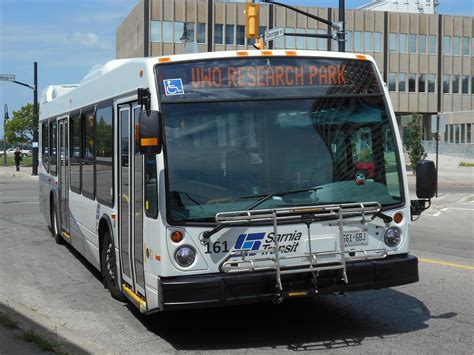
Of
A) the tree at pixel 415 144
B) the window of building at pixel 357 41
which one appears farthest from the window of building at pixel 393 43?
the tree at pixel 415 144

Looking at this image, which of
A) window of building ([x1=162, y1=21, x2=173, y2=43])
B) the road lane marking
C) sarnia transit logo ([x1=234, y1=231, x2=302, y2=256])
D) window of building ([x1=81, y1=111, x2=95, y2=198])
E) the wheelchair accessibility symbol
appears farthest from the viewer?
window of building ([x1=162, y1=21, x2=173, y2=43])

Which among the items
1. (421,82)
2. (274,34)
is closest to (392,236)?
(274,34)

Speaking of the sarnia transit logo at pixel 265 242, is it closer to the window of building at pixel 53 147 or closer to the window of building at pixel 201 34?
the window of building at pixel 53 147

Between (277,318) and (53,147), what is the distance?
281 inches

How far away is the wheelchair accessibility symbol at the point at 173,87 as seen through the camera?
6.03 m

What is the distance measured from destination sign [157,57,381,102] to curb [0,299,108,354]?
230cm

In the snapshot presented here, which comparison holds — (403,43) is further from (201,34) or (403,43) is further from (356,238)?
(356,238)

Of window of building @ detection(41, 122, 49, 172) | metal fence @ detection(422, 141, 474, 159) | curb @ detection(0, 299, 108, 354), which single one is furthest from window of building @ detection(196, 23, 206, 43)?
curb @ detection(0, 299, 108, 354)

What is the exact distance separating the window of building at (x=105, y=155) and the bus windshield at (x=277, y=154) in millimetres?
1967

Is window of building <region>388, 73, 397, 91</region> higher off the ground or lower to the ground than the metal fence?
higher

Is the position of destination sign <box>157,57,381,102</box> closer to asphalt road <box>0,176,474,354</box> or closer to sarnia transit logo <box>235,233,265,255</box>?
sarnia transit logo <box>235,233,265,255</box>

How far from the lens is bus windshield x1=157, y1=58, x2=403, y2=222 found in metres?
5.94

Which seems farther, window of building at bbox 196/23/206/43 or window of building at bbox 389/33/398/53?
window of building at bbox 389/33/398/53

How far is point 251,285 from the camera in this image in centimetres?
582
